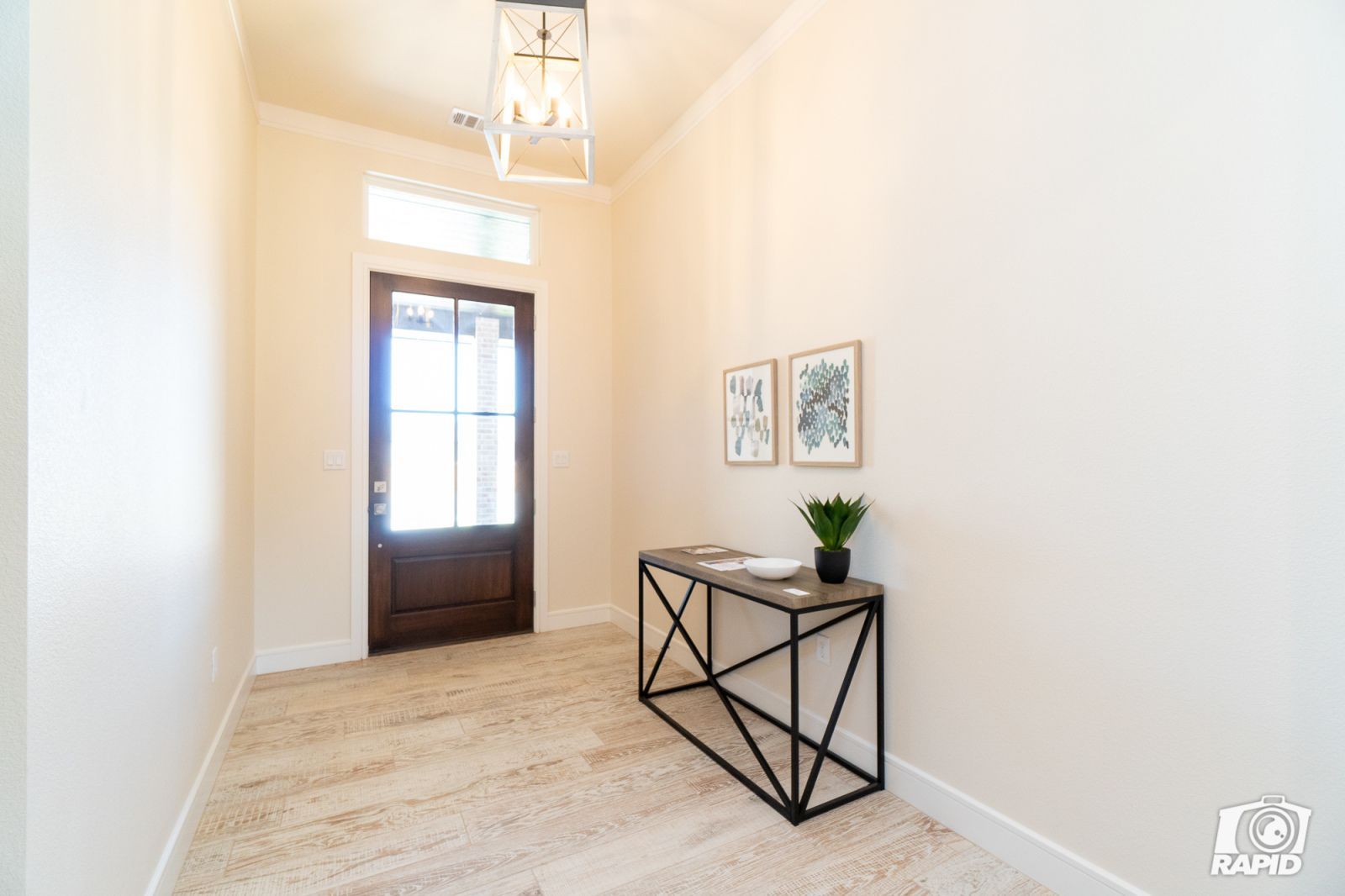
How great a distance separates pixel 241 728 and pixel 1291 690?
3606 millimetres

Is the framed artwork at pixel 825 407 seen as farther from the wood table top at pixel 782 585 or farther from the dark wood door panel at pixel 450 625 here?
the dark wood door panel at pixel 450 625

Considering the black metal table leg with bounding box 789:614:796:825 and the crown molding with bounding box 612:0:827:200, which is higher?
the crown molding with bounding box 612:0:827:200

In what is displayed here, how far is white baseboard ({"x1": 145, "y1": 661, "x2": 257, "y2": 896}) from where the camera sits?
1.60 metres

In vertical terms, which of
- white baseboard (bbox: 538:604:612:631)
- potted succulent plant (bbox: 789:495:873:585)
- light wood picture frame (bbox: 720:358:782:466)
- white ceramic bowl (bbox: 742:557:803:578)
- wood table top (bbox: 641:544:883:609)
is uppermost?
light wood picture frame (bbox: 720:358:782:466)

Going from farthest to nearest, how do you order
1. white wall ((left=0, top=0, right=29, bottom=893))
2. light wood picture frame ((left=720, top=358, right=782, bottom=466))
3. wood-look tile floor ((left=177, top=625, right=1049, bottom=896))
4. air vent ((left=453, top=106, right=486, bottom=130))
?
air vent ((left=453, top=106, right=486, bottom=130)) → light wood picture frame ((left=720, top=358, right=782, bottom=466)) → wood-look tile floor ((left=177, top=625, right=1049, bottom=896)) → white wall ((left=0, top=0, right=29, bottom=893))

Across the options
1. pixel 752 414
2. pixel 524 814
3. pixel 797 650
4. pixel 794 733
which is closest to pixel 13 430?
pixel 524 814

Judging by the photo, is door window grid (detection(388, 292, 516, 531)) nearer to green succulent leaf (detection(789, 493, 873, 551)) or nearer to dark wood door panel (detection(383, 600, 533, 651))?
dark wood door panel (detection(383, 600, 533, 651))

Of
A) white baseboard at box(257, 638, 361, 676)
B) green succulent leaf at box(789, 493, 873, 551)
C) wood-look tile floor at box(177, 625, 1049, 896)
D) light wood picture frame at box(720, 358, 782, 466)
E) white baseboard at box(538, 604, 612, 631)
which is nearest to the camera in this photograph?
wood-look tile floor at box(177, 625, 1049, 896)

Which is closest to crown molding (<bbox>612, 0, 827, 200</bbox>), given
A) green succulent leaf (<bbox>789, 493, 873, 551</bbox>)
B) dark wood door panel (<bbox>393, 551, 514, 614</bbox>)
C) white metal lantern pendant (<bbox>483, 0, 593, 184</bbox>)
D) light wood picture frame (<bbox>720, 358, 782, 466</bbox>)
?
white metal lantern pendant (<bbox>483, 0, 593, 184</bbox>)

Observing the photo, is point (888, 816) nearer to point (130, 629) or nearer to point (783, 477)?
point (783, 477)

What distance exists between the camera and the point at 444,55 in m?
A: 2.95

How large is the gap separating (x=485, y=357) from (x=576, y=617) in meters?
1.92

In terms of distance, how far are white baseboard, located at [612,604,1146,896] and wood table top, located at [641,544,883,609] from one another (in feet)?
2.03

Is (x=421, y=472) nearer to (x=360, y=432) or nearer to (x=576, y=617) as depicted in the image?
(x=360, y=432)
